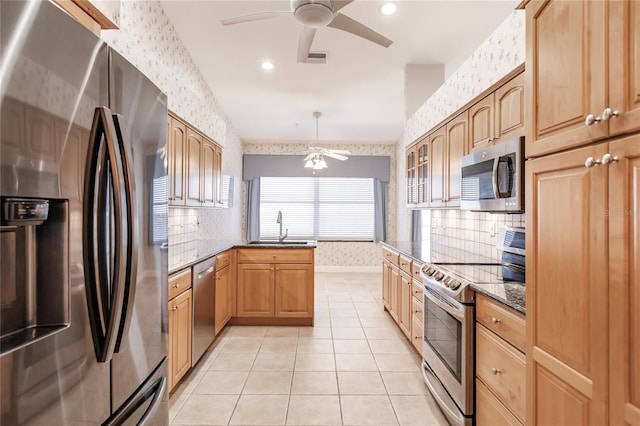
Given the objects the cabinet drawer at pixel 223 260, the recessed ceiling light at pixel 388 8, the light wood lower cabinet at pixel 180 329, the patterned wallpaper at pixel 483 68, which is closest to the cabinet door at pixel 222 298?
the cabinet drawer at pixel 223 260

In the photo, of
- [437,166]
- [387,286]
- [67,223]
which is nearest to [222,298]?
[387,286]

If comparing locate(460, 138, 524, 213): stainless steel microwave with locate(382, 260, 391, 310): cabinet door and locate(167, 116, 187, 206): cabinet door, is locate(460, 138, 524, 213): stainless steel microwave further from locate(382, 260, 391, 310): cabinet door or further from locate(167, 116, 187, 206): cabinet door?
locate(167, 116, 187, 206): cabinet door

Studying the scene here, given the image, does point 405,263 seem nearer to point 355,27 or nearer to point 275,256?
point 275,256

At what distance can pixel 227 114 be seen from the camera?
5875 millimetres

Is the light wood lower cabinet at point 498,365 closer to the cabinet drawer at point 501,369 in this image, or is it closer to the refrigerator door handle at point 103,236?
the cabinet drawer at point 501,369

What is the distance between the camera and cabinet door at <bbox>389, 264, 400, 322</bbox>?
3.66m

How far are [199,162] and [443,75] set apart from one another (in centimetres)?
301

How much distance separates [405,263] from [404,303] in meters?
0.40

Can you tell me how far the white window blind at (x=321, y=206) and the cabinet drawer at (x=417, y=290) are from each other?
14.8 ft

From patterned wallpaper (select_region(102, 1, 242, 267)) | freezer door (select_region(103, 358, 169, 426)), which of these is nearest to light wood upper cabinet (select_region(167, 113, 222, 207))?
patterned wallpaper (select_region(102, 1, 242, 267))

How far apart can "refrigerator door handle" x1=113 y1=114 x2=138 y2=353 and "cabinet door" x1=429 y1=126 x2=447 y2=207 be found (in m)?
2.85

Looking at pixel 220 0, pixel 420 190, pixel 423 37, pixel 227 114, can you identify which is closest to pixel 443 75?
pixel 423 37

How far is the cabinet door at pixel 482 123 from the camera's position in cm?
243

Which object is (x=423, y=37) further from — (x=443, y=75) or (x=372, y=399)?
(x=372, y=399)
